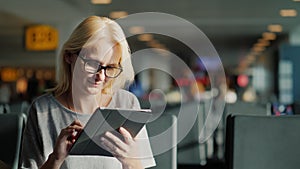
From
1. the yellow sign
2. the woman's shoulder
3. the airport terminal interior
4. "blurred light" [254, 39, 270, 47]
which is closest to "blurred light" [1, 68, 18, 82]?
the airport terminal interior

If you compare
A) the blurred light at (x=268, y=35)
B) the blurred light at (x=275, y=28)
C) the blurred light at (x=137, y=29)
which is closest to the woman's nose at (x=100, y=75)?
the blurred light at (x=137, y=29)

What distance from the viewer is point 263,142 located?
87.6 inches

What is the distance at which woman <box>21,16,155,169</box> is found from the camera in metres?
1.70

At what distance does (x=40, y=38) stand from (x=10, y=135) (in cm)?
925

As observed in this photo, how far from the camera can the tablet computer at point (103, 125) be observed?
4.86 ft

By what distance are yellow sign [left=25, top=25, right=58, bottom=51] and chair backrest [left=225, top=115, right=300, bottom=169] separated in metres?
8.98

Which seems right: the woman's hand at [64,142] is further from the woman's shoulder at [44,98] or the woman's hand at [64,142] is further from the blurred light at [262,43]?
the blurred light at [262,43]

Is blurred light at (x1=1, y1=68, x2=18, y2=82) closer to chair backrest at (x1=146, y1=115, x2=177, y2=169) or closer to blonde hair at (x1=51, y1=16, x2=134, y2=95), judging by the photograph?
chair backrest at (x1=146, y1=115, x2=177, y2=169)

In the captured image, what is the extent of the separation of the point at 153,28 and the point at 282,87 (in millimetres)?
3977

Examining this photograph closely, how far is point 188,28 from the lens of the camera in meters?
13.4

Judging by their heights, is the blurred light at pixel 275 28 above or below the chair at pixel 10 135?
above

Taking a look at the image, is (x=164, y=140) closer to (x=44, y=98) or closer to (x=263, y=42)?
(x=44, y=98)

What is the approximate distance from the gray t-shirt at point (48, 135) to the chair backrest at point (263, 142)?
Answer: 0.52 metres

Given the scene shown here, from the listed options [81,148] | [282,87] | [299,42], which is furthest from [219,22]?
[81,148]
